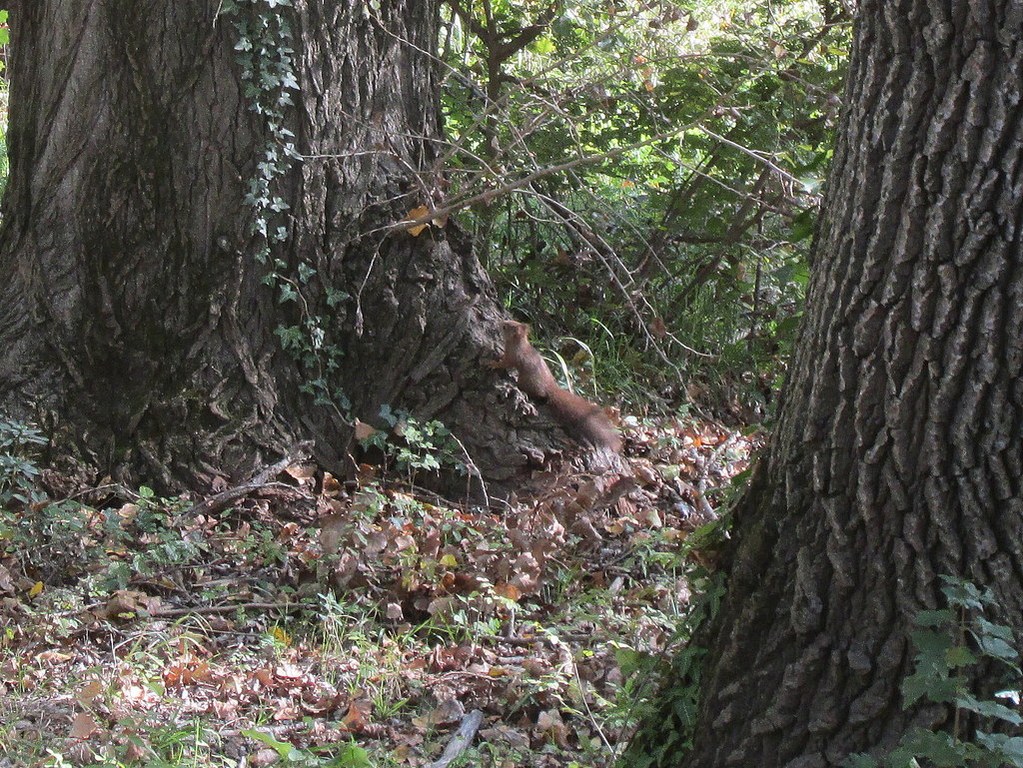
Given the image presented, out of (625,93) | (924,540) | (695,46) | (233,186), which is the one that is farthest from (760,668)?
(695,46)

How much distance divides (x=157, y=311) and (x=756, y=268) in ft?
11.4

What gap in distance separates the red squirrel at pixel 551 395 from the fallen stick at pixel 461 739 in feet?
6.28

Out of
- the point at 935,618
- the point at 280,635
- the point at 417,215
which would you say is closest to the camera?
the point at 935,618

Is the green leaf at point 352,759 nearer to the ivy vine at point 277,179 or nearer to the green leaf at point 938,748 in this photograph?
the green leaf at point 938,748

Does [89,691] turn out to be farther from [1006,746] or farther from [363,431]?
[1006,746]

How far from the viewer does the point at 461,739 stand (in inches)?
126

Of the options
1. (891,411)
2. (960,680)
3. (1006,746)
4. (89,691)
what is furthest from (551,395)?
(1006,746)

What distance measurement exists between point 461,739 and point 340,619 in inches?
34.0

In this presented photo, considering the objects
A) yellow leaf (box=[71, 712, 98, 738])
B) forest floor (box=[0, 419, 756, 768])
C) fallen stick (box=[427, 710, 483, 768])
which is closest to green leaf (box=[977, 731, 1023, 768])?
forest floor (box=[0, 419, 756, 768])

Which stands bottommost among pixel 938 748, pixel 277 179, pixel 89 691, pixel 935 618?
pixel 89 691

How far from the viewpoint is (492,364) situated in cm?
500

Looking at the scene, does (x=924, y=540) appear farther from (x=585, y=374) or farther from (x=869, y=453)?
(x=585, y=374)

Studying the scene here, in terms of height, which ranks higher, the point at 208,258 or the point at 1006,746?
the point at 208,258

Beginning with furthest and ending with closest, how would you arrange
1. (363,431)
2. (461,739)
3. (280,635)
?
1. (363,431)
2. (280,635)
3. (461,739)
